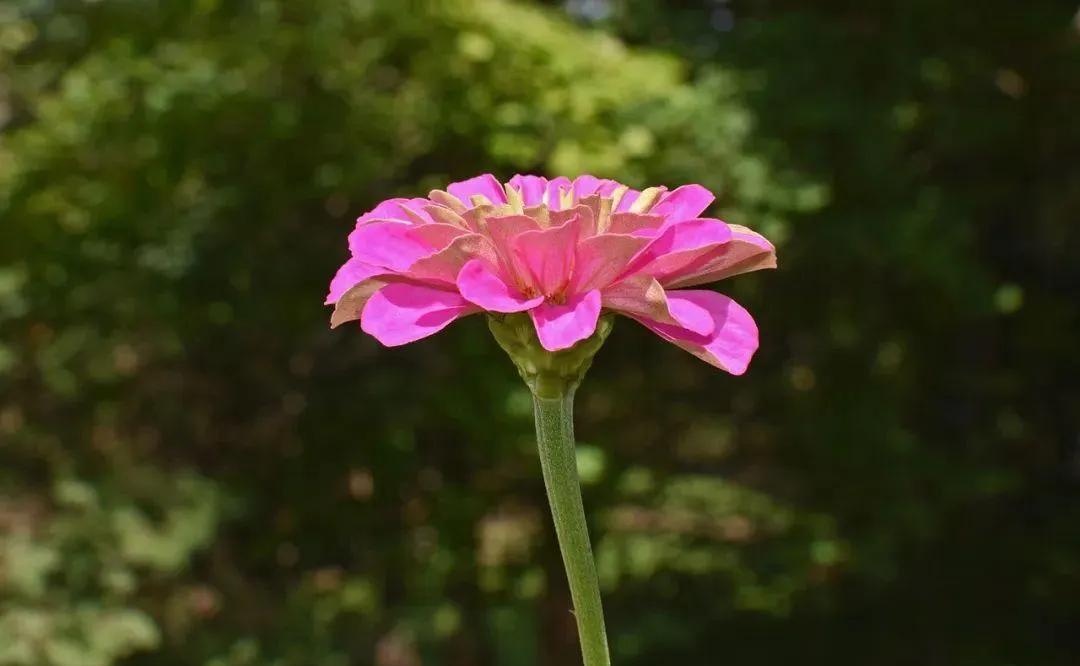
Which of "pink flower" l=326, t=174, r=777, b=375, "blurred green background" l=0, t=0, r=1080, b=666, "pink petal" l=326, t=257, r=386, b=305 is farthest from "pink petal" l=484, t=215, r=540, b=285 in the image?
"blurred green background" l=0, t=0, r=1080, b=666

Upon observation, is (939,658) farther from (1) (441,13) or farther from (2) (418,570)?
(1) (441,13)

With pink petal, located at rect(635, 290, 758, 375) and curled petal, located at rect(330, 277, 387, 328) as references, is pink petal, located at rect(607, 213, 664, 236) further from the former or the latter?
curled petal, located at rect(330, 277, 387, 328)

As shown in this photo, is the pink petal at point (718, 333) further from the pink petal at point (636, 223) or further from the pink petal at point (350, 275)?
the pink petal at point (350, 275)

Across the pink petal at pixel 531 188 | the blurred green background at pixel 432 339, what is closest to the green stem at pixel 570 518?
the pink petal at pixel 531 188

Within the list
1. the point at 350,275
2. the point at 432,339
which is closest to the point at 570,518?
the point at 350,275

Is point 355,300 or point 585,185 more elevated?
point 585,185

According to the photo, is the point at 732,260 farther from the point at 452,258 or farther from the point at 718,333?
the point at 452,258

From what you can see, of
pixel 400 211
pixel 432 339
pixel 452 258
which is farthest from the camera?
pixel 432 339
